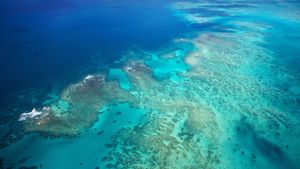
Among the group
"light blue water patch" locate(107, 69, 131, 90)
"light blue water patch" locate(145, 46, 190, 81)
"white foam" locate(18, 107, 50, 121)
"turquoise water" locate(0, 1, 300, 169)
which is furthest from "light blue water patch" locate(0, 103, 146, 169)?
"light blue water patch" locate(145, 46, 190, 81)

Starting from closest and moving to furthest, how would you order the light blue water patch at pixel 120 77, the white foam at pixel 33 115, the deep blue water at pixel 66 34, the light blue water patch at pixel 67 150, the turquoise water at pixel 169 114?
the light blue water patch at pixel 67 150 < the turquoise water at pixel 169 114 < the white foam at pixel 33 115 < the light blue water patch at pixel 120 77 < the deep blue water at pixel 66 34

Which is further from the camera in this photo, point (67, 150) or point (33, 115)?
point (33, 115)

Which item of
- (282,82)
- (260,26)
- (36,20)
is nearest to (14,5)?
(36,20)

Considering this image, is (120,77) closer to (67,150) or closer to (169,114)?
(169,114)

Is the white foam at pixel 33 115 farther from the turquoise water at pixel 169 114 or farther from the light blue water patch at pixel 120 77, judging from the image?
the light blue water patch at pixel 120 77

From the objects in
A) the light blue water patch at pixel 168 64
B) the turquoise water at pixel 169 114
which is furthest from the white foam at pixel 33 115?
the light blue water patch at pixel 168 64

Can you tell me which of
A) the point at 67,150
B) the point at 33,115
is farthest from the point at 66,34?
the point at 67,150

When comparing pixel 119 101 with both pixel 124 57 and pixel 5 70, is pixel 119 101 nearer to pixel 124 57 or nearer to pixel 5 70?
pixel 124 57

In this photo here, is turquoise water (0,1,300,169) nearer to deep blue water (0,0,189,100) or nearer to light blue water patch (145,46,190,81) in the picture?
light blue water patch (145,46,190,81)

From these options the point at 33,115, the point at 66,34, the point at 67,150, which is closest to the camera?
the point at 67,150
